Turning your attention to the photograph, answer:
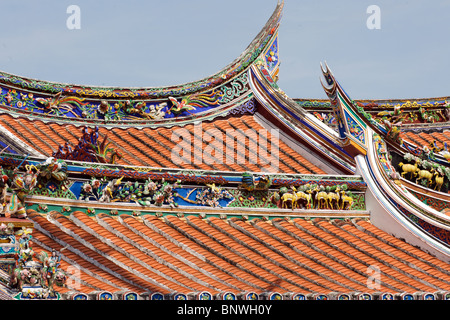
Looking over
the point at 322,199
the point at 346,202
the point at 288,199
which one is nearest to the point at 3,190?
the point at 288,199

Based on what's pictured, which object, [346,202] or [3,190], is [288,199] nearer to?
[346,202]

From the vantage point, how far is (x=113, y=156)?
1268cm

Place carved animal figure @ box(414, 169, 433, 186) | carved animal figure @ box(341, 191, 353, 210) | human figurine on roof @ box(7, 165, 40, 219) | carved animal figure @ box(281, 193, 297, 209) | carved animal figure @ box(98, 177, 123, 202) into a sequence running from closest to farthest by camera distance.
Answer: human figurine on roof @ box(7, 165, 40, 219), carved animal figure @ box(98, 177, 123, 202), carved animal figure @ box(281, 193, 297, 209), carved animal figure @ box(341, 191, 353, 210), carved animal figure @ box(414, 169, 433, 186)

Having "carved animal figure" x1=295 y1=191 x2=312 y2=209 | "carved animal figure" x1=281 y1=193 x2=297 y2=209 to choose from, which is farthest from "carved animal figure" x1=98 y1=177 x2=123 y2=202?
"carved animal figure" x1=295 y1=191 x2=312 y2=209

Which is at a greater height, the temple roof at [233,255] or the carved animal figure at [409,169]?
the carved animal figure at [409,169]

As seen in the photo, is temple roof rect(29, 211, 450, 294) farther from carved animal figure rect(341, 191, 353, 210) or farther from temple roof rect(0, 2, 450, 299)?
carved animal figure rect(341, 191, 353, 210)

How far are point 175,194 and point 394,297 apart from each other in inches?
127

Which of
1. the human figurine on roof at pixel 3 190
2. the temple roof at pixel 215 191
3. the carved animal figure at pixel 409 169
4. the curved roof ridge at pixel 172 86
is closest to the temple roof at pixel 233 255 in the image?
the temple roof at pixel 215 191

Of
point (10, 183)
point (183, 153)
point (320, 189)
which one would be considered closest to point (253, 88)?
point (183, 153)

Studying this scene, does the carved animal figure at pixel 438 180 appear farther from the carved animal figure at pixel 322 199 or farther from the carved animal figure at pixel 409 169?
the carved animal figure at pixel 322 199

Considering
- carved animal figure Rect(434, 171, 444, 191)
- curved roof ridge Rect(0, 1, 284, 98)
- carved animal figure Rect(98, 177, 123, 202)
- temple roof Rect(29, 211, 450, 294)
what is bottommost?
temple roof Rect(29, 211, 450, 294)

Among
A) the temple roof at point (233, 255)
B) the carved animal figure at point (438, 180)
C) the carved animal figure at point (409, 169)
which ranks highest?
the carved animal figure at point (409, 169)

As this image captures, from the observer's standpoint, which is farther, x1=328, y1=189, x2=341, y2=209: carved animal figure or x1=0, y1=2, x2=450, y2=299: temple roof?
x1=328, y1=189, x2=341, y2=209: carved animal figure

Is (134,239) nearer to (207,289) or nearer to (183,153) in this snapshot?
(207,289)
